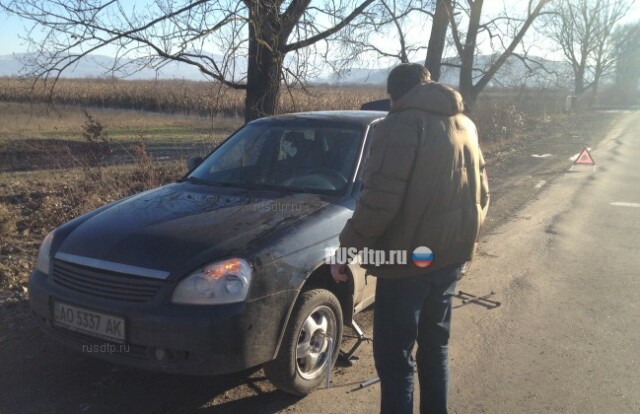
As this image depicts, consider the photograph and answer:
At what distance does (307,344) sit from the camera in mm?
3480

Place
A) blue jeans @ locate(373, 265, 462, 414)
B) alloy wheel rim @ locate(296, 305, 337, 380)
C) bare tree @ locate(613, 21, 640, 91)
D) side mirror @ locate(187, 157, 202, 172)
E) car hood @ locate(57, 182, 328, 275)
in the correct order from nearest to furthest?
blue jeans @ locate(373, 265, 462, 414) → car hood @ locate(57, 182, 328, 275) → alloy wheel rim @ locate(296, 305, 337, 380) → side mirror @ locate(187, 157, 202, 172) → bare tree @ locate(613, 21, 640, 91)

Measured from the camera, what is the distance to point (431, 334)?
113 inches

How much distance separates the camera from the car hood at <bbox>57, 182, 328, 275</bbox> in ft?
10.4

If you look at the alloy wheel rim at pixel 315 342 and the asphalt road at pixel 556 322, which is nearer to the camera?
the alloy wheel rim at pixel 315 342

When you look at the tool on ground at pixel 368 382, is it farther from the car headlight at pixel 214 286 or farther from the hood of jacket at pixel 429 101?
the hood of jacket at pixel 429 101

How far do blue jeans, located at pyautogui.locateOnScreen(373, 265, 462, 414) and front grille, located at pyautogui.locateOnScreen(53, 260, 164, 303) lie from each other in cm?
125

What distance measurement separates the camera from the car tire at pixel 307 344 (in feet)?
10.9

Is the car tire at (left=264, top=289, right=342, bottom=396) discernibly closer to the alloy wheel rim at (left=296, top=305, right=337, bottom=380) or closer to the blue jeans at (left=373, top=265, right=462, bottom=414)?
the alloy wheel rim at (left=296, top=305, right=337, bottom=380)

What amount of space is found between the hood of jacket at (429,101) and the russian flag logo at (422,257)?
65 centimetres

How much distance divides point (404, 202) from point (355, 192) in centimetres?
159

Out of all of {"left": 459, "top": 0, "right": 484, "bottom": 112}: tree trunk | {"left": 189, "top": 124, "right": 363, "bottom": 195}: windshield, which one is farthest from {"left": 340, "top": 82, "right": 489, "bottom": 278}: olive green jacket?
{"left": 459, "top": 0, "right": 484, "bottom": 112}: tree trunk

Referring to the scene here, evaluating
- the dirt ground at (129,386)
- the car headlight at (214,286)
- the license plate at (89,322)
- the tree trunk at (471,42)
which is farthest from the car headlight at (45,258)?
the tree trunk at (471,42)

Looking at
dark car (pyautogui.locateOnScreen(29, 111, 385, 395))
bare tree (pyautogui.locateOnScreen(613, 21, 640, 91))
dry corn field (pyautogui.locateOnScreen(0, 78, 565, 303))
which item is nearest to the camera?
dark car (pyautogui.locateOnScreen(29, 111, 385, 395))

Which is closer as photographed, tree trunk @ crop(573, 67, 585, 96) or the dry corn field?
the dry corn field
